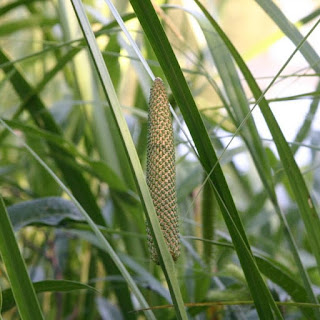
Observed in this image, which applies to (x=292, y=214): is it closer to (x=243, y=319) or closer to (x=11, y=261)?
(x=243, y=319)

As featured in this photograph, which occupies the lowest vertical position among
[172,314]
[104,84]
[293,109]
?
[172,314]

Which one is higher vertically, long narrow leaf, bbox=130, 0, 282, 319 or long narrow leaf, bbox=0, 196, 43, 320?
long narrow leaf, bbox=130, 0, 282, 319

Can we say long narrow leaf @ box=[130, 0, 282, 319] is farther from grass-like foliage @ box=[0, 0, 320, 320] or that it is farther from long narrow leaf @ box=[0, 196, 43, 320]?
long narrow leaf @ box=[0, 196, 43, 320]

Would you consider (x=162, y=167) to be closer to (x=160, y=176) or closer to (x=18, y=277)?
(x=160, y=176)

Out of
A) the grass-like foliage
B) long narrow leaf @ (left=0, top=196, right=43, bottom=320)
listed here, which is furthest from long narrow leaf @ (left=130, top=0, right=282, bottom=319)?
long narrow leaf @ (left=0, top=196, right=43, bottom=320)

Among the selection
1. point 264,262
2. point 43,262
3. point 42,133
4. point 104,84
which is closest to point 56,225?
point 42,133

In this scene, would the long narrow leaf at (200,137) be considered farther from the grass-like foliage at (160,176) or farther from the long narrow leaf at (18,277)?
the long narrow leaf at (18,277)

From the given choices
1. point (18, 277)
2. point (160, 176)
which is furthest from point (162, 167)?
point (18, 277)
